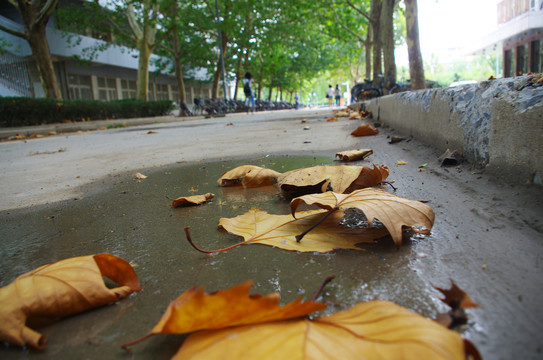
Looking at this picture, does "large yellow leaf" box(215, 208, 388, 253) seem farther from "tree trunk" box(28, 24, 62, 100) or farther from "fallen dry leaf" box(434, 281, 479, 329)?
"tree trunk" box(28, 24, 62, 100)

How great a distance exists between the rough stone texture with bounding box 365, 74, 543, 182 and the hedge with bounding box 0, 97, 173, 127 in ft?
45.8

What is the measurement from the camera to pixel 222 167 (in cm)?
308

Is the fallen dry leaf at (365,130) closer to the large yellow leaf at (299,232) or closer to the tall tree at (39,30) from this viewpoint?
the large yellow leaf at (299,232)

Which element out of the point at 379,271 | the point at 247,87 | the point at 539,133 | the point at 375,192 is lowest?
the point at 379,271

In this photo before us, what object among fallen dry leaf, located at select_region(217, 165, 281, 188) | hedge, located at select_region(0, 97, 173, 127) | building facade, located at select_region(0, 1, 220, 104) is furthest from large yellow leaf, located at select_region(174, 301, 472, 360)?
building facade, located at select_region(0, 1, 220, 104)

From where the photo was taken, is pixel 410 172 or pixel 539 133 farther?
pixel 410 172

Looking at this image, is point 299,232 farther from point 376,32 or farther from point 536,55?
point 536,55

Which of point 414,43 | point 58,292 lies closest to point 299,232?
point 58,292

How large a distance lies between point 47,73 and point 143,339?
Result: 679 inches

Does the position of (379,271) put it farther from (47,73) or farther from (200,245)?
(47,73)

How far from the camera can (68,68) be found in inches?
973

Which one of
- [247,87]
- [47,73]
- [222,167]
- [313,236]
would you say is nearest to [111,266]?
[313,236]

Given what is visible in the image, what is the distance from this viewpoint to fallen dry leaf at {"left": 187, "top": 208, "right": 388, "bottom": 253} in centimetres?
123

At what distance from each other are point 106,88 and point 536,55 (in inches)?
1085
